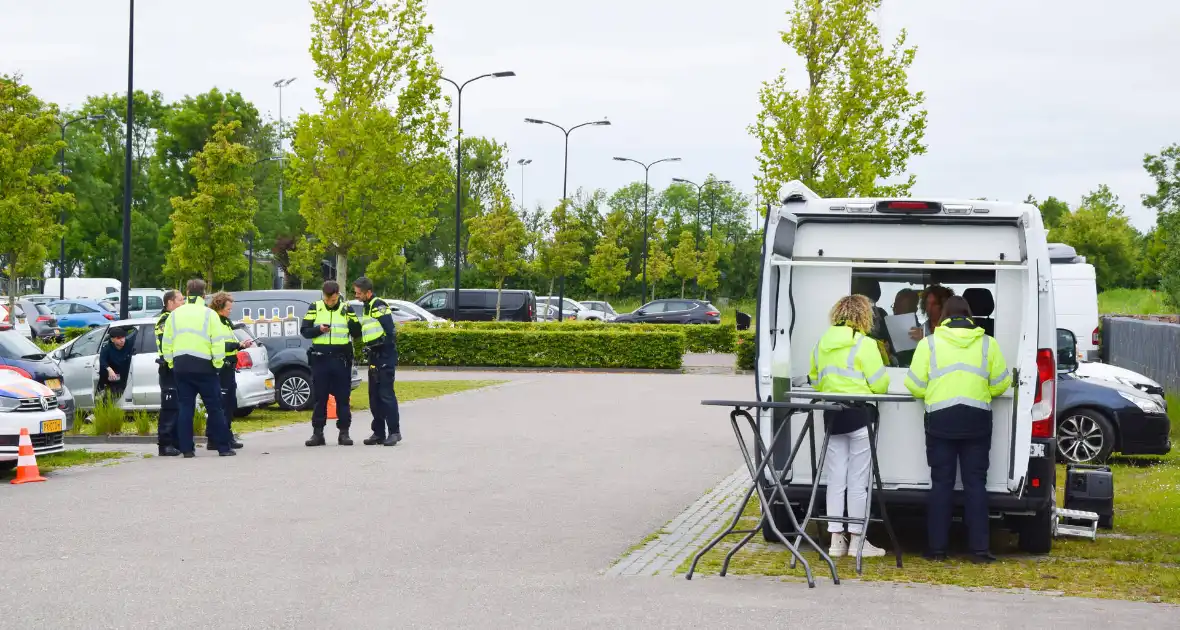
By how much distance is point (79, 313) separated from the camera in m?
48.3

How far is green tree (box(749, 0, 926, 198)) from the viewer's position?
121ft

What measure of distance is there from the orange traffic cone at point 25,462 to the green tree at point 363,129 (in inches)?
943

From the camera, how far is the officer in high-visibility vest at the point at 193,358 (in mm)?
13969

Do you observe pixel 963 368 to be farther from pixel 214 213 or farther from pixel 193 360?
pixel 214 213

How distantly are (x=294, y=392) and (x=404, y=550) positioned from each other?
12.0 m

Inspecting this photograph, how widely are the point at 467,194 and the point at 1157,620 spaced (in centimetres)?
8914

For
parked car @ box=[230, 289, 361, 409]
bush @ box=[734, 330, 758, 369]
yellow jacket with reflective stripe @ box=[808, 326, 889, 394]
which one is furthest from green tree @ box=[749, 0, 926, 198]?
yellow jacket with reflective stripe @ box=[808, 326, 889, 394]

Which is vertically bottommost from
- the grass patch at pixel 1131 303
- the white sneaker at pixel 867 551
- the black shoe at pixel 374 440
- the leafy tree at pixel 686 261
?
the black shoe at pixel 374 440

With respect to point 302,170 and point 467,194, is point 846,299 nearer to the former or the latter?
point 302,170

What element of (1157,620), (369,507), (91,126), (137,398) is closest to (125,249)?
(137,398)

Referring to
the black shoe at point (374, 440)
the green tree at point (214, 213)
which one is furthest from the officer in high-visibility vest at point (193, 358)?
the green tree at point (214, 213)

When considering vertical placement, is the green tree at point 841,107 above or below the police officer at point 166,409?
above

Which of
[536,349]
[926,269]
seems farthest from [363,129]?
[926,269]

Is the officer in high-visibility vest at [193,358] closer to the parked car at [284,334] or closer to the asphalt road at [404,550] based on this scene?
the asphalt road at [404,550]
